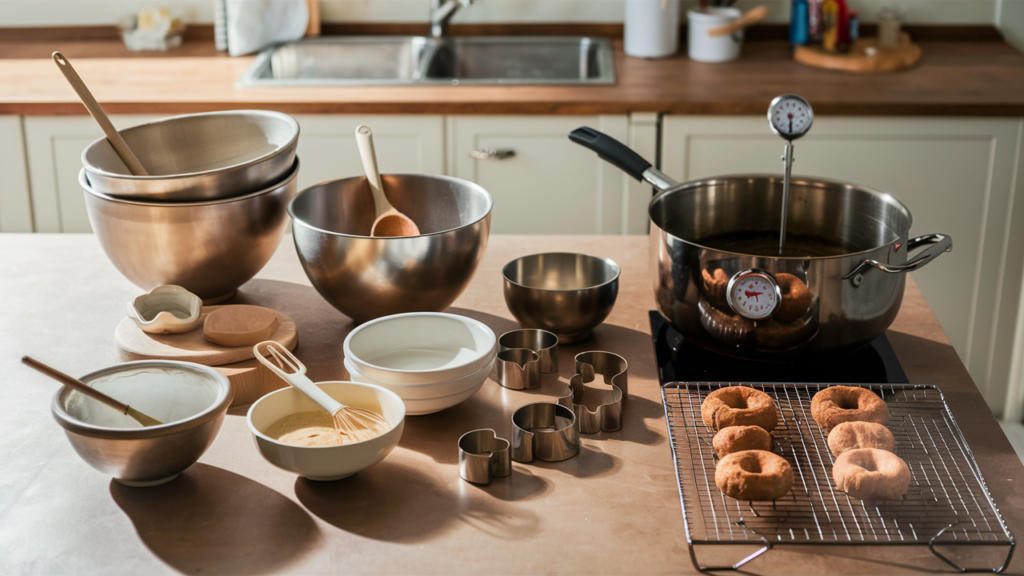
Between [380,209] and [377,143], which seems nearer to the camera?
[380,209]

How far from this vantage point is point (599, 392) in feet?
3.33

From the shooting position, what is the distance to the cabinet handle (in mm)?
2279

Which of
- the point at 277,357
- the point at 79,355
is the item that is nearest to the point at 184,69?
the point at 79,355

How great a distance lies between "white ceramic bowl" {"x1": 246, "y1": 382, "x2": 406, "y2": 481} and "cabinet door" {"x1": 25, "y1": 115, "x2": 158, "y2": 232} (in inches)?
64.6

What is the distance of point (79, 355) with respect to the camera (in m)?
1.08

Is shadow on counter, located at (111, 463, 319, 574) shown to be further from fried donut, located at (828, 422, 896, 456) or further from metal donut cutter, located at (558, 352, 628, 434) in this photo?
fried donut, located at (828, 422, 896, 456)

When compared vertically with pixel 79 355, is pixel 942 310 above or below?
below

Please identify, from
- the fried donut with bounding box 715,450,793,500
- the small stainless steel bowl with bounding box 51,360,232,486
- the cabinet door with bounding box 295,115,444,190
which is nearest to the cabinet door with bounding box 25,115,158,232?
the cabinet door with bounding box 295,115,444,190

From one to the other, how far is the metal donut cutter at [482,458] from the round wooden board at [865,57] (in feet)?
6.50

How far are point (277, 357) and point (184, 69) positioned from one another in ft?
6.17

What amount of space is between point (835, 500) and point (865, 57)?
78.3 inches

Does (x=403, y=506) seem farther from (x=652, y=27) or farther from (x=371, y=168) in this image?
(x=652, y=27)

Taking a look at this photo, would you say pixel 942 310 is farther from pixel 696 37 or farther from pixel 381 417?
pixel 381 417

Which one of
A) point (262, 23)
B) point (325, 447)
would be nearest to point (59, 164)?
point (262, 23)
